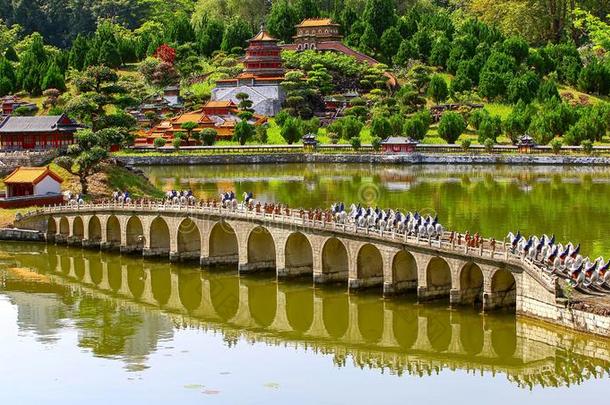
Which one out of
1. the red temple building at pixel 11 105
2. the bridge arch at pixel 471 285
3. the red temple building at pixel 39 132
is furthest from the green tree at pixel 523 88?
the bridge arch at pixel 471 285

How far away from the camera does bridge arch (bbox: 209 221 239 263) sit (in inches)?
2963

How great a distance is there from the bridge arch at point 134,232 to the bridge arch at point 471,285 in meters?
32.2

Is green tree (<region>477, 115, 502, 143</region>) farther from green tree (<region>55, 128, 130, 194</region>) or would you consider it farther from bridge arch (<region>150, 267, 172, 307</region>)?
bridge arch (<region>150, 267, 172, 307</region>)

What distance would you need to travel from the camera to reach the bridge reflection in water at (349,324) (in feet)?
168

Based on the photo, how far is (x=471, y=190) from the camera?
11631 centimetres

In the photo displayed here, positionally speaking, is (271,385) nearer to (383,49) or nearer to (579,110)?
(579,110)

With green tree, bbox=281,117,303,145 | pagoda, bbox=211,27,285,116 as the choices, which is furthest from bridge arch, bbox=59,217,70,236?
pagoda, bbox=211,27,285,116

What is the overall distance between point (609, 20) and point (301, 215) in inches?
5683

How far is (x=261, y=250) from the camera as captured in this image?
72938mm

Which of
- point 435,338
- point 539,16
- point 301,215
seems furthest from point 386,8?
point 435,338

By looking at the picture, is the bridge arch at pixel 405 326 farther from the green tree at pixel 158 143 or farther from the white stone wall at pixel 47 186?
the green tree at pixel 158 143

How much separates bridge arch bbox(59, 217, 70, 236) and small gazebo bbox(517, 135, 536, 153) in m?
71.6

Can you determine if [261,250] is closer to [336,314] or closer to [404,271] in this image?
[336,314]

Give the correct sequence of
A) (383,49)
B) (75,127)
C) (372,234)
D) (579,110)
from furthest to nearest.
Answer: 1. (383,49)
2. (579,110)
3. (75,127)
4. (372,234)
